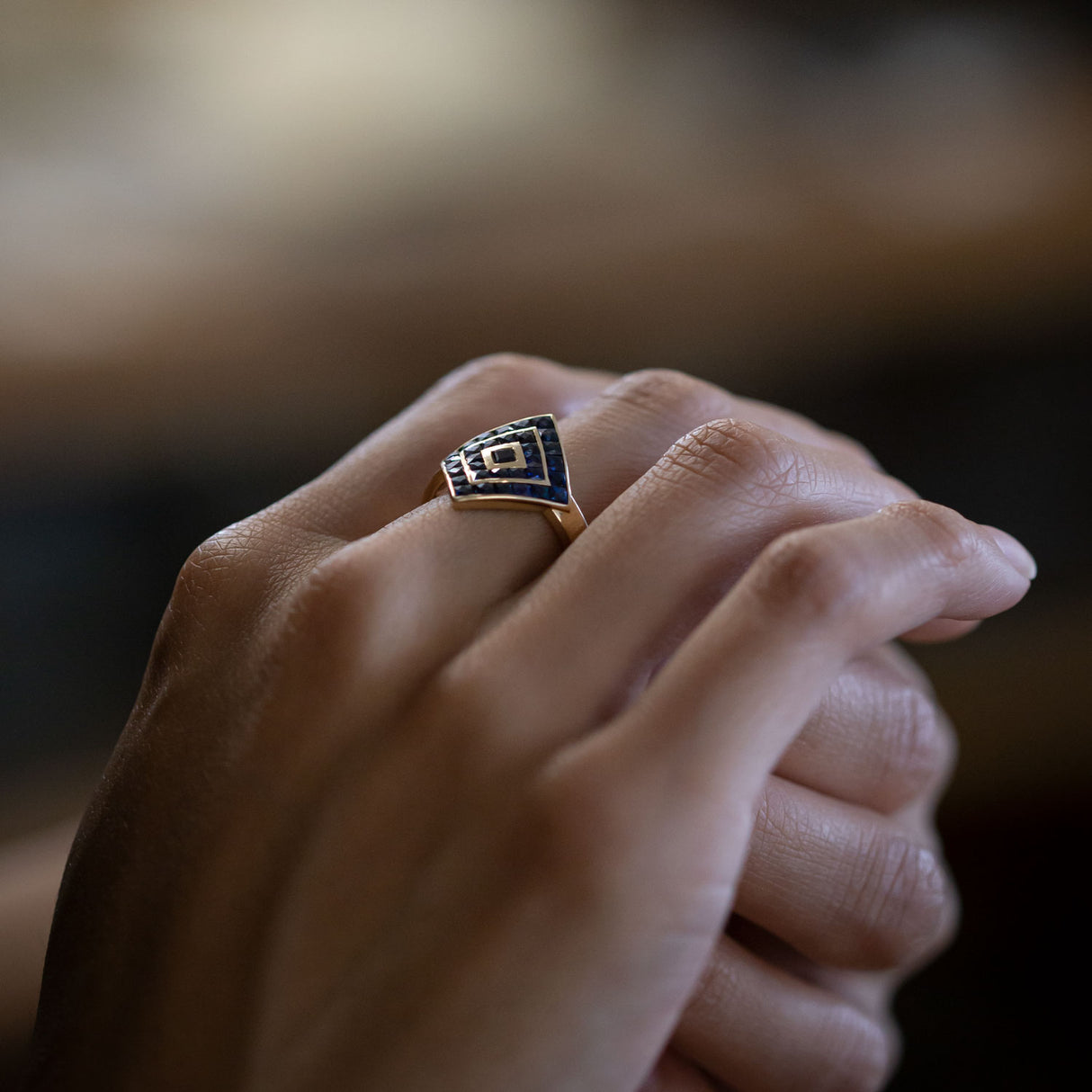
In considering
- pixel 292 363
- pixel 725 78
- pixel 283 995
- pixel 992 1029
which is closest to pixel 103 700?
pixel 292 363

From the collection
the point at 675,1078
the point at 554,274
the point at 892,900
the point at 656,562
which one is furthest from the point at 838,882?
the point at 554,274

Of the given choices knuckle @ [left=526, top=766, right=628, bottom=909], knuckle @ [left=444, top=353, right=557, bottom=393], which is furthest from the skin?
knuckle @ [left=444, top=353, right=557, bottom=393]

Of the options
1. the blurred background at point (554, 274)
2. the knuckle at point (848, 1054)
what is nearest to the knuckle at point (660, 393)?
the knuckle at point (848, 1054)

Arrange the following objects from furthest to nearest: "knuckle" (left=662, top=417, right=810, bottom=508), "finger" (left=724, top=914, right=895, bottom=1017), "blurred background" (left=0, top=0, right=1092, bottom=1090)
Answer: "blurred background" (left=0, top=0, right=1092, bottom=1090)
"finger" (left=724, top=914, right=895, bottom=1017)
"knuckle" (left=662, top=417, right=810, bottom=508)

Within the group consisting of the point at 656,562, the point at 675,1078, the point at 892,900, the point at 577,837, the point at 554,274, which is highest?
the point at 554,274

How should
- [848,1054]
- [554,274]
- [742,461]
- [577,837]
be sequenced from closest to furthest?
[577,837]
[742,461]
[848,1054]
[554,274]

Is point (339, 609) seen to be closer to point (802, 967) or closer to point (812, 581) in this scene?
point (812, 581)

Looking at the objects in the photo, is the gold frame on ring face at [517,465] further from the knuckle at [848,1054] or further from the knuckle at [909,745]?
the knuckle at [848,1054]

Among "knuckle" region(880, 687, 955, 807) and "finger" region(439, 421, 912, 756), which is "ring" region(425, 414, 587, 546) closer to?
"finger" region(439, 421, 912, 756)
